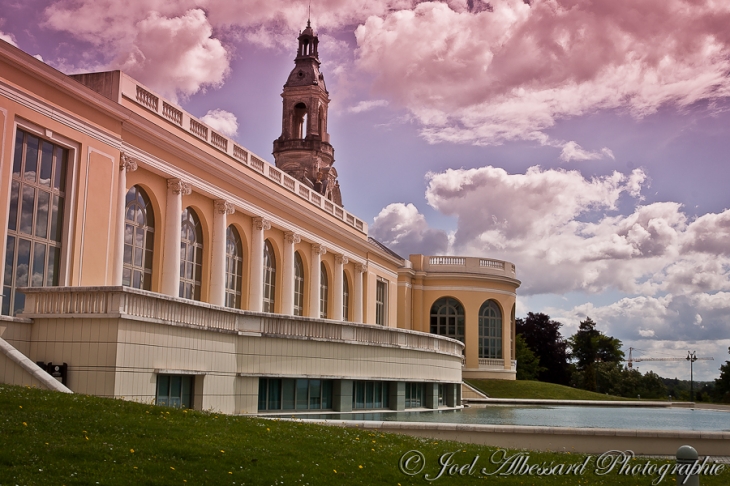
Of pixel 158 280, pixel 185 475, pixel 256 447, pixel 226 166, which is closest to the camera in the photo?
pixel 185 475

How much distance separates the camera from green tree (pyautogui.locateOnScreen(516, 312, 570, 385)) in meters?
89.6

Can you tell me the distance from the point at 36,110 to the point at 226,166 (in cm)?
1332

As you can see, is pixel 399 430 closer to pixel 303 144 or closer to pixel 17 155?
pixel 17 155

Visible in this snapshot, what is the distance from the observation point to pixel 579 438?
2114cm

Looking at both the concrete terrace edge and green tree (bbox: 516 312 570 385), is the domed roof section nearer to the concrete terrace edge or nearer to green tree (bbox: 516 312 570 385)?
green tree (bbox: 516 312 570 385)

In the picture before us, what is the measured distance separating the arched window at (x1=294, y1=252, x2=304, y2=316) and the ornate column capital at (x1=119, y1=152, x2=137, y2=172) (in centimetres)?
1914

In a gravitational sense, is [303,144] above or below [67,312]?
above

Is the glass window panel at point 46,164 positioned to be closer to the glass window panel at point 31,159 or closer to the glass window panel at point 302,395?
the glass window panel at point 31,159

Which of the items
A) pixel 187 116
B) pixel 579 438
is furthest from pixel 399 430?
pixel 187 116

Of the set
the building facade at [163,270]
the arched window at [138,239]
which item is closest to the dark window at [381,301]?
the building facade at [163,270]

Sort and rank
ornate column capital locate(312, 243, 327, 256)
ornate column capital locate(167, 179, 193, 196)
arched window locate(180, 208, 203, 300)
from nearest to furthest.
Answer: ornate column capital locate(167, 179, 193, 196) < arched window locate(180, 208, 203, 300) < ornate column capital locate(312, 243, 327, 256)

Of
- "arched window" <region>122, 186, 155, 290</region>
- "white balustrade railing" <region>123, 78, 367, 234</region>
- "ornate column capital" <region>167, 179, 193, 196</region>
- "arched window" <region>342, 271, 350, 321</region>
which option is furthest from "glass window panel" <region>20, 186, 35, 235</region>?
"arched window" <region>342, 271, 350, 321</region>

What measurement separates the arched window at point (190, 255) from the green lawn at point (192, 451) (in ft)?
69.9

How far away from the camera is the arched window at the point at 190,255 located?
124ft
